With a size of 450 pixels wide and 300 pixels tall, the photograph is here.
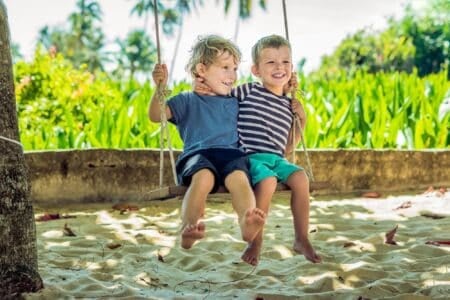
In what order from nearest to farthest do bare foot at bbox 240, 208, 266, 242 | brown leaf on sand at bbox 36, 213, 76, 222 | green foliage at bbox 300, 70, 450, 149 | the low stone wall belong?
bare foot at bbox 240, 208, 266, 242 → brown leaf on sand at bbox 36, 213, 76, 222 → the low stone wall → green foliage at bbox 300, 70, 450, 149

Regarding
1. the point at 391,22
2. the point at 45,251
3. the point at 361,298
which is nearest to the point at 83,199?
the point at 45,251

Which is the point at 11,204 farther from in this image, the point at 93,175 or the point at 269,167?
the point at 93,175

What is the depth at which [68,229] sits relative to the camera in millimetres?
5406

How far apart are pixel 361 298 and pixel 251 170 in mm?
744

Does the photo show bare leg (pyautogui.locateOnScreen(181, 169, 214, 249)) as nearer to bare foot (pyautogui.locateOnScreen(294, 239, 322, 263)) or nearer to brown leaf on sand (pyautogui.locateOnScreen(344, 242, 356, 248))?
bare foot (pyautogui.locateOnScreen(294, 239, 322, 263))

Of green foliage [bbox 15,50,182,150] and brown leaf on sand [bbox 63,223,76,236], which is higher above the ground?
green foliage [bbox 15,50,182,150]

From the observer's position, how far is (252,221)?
10.7 feet

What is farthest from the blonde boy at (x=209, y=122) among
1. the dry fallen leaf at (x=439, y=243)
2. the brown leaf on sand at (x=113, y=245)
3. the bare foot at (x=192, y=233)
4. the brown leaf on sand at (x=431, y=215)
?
the brown leaf on sand at (x=431, y=215)

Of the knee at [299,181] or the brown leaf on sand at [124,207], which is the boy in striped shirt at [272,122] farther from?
the brown leaf on sand at [124,207]

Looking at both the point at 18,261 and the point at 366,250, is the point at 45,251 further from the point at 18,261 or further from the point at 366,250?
the point at 366,250

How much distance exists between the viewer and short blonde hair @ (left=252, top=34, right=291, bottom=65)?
3.87 metres

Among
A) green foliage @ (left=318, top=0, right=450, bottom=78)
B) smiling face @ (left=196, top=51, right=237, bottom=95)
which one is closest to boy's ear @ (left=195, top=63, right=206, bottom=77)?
smiling face @ (left=196, top=51, right=237, bottom=95)

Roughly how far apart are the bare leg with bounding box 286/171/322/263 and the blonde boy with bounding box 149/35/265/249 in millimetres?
227

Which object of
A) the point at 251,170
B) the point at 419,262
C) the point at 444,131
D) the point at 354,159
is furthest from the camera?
the point at 444,131
